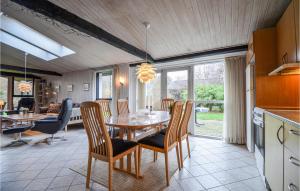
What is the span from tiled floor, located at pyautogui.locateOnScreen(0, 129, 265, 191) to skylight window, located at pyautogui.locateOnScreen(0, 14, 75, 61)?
11.6ft

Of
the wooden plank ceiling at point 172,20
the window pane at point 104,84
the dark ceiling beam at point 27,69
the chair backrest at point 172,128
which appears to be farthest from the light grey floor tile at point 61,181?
the dark ceiling beam at point 27,69

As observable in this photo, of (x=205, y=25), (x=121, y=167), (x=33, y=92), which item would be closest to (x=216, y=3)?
(x=205, y=25)

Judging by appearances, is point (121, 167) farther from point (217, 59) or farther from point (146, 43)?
point (217, 59)

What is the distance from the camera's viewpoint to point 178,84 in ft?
15.6

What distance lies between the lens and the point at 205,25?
2.79m

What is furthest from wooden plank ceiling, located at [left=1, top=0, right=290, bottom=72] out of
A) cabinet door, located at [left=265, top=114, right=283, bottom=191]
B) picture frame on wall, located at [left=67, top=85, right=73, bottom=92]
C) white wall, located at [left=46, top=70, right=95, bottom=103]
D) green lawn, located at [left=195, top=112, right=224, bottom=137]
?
picture frame on wall, located at [left=67, top=85, right=73, bottom=92]

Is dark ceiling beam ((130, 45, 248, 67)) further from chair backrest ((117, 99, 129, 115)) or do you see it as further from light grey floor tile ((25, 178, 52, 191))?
light grey floor tile ((25, 178, 52, 191))

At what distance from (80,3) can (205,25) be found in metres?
2.21

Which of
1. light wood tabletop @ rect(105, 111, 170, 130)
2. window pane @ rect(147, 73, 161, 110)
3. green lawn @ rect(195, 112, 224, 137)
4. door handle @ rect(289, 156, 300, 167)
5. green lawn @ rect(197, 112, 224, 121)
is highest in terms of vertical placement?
window pane @ rect(147, 73, 161, 110)

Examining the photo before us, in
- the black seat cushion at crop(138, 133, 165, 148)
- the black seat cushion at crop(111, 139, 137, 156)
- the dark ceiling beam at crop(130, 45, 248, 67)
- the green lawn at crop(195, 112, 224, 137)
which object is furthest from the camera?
the green lawn at crop(195, 112, 224, 137)

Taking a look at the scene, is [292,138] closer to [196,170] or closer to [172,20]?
[196,170]

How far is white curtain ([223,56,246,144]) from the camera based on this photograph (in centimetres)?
362

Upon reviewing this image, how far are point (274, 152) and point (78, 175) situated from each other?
2430 mm

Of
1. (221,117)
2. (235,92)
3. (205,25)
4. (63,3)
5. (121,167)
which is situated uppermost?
(63,3)
